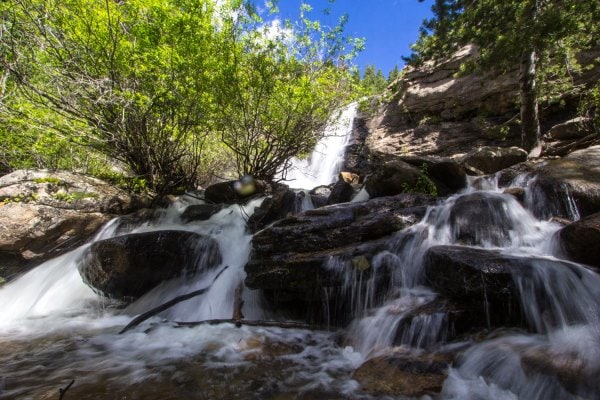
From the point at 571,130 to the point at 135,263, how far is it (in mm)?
13092

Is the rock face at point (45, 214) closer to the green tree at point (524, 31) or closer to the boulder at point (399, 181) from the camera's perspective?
the boulder at point (399, 181)

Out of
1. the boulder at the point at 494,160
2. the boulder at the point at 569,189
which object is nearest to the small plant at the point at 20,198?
the boulder at the point at 569,189

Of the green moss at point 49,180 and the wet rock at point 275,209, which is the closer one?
the green moss at point 49,180

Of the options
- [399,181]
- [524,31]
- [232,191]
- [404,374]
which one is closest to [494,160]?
[524,31]

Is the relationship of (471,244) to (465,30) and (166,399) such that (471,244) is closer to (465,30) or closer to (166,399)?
(166,399)

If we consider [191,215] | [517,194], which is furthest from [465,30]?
→ [191,215]

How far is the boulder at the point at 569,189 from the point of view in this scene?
17.8 feet

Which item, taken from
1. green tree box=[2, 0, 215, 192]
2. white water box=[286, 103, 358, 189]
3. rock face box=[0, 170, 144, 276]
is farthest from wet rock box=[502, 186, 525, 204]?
white water box=[286, 103, 358, 189]

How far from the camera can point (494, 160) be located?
33.1ft

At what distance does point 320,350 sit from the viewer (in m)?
4.23

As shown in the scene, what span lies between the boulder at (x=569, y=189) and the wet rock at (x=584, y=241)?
1.38 metres

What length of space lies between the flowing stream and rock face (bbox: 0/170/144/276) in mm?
1103

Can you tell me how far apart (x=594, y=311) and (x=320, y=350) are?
9.73ft

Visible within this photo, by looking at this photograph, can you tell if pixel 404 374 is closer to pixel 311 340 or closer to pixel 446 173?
pixel 311 340
